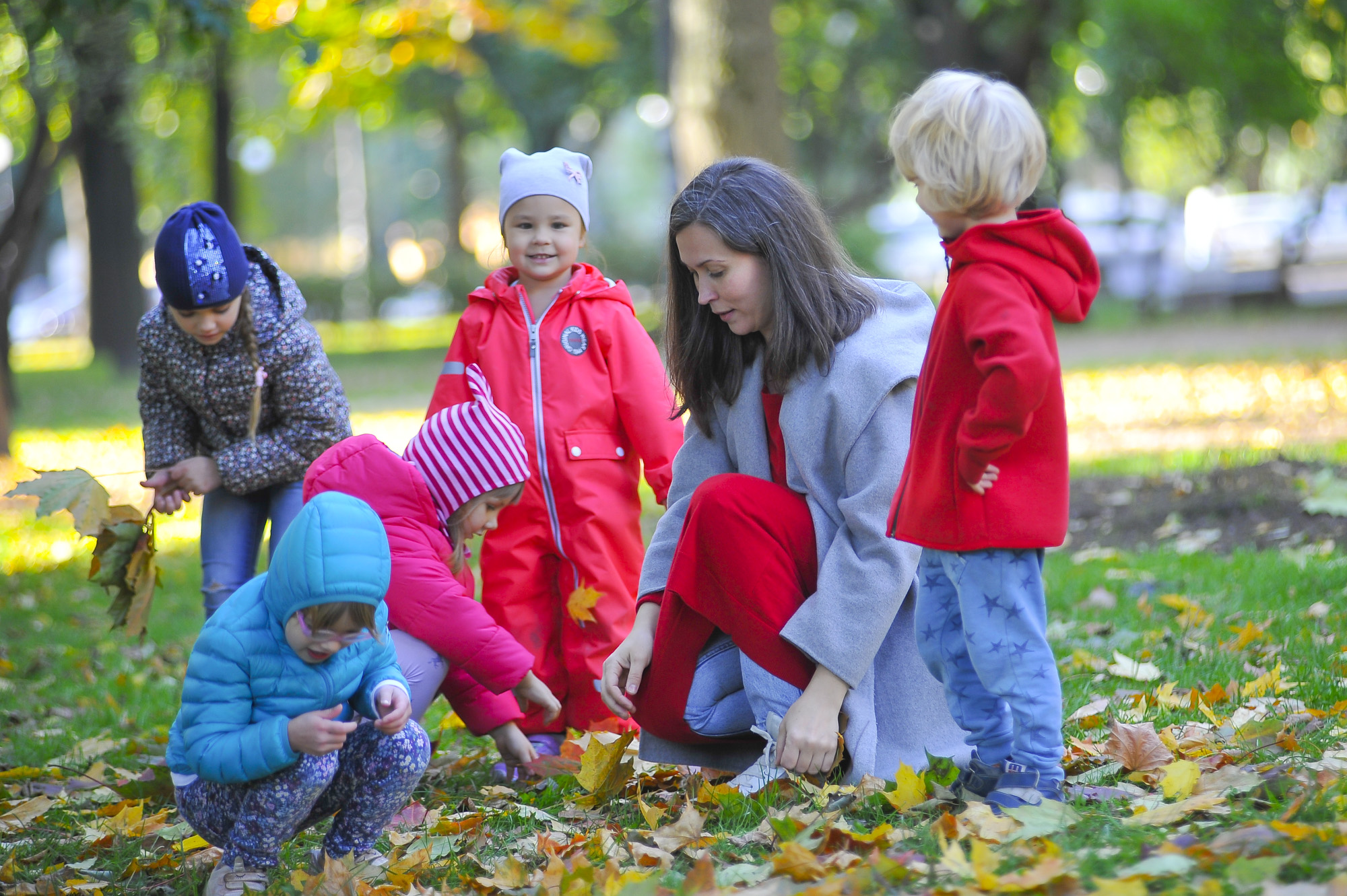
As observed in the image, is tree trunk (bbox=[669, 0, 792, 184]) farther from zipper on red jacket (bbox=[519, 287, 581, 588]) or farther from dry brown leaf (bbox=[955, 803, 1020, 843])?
dry brown leaf (bbox=[955, 803, 1020, 843])

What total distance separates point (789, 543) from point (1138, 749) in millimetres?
908

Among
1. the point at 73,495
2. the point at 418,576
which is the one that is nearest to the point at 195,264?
the point at 73,495

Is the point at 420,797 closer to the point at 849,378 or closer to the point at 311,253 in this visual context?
the point at 849,378

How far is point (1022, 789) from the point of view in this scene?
2467mm

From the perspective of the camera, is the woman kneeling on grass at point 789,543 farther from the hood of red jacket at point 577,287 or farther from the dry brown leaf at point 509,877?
the hood of red jacket at point 577,287

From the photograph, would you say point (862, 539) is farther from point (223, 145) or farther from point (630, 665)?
point (223, 145)

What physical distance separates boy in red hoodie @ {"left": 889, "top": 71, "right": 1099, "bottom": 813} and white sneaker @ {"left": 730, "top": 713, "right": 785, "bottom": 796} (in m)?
0.47

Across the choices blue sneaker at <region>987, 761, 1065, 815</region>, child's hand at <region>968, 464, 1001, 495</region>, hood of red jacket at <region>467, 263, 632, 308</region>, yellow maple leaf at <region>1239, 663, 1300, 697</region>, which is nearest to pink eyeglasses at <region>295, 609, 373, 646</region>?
child's hand at <region>968, 464, 1001, 495</region>

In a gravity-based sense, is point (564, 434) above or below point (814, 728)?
above

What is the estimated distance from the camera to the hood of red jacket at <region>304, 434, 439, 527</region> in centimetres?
294

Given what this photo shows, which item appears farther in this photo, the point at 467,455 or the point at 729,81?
the point at 729,81

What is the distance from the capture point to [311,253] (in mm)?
57000

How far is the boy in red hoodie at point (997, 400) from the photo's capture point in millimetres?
2301

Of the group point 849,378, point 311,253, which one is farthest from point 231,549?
point 311,253
